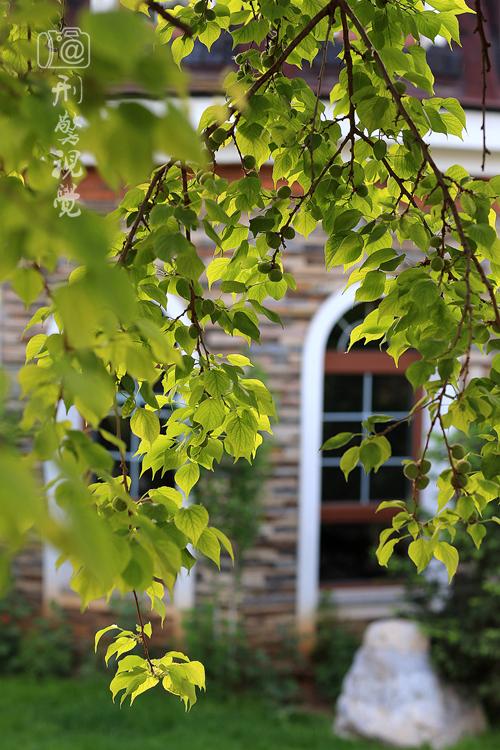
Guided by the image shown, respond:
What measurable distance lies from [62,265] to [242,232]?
Result: 3830mm

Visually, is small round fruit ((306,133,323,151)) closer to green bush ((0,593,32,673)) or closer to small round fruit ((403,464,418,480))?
small round fruit ((403,464,418,480))

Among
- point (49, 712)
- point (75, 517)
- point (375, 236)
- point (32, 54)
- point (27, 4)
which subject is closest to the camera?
point (75, 517)

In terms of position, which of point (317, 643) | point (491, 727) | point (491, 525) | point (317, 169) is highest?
point (317, 169)

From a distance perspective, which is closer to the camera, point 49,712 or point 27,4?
point 27,4

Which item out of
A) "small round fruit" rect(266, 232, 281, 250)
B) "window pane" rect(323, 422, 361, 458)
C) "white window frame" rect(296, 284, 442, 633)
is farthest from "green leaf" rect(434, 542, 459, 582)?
"window pane" rect(323, 422, 361, 458)

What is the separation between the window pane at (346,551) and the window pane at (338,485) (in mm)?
175

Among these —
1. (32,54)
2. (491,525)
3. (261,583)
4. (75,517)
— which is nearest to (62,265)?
(261,583)

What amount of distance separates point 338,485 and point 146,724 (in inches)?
70.9

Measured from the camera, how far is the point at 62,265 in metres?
5.39

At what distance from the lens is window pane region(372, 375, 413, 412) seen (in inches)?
220

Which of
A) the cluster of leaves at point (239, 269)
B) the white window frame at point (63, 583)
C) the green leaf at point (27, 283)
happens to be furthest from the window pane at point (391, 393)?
the green leaf at point (27, 283)

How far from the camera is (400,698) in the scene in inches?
189

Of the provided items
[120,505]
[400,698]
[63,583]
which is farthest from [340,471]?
[120,505]

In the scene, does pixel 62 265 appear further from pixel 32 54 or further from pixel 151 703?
pixel 32 54
